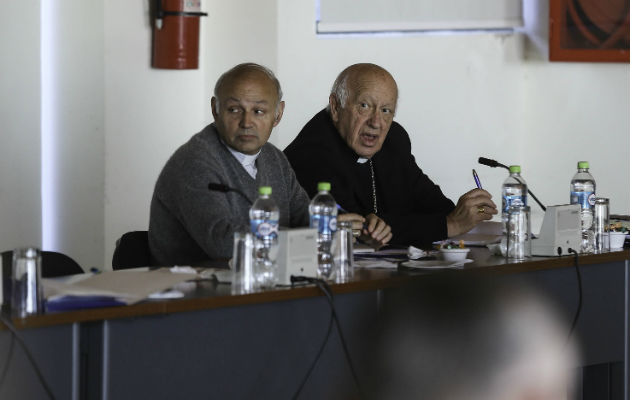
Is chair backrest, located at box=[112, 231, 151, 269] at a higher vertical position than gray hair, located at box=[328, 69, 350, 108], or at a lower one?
lower

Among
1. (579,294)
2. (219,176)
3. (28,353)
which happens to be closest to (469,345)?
(579,294)

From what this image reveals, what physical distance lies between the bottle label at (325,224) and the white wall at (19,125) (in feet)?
7.04

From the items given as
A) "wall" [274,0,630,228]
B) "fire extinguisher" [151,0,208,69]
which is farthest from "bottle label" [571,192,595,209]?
"fire extinguisher" [151,0,208,69]

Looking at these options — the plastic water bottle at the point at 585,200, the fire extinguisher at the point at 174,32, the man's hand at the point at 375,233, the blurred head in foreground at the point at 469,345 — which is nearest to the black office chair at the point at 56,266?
the blurred head in foreground at the point at 469,345

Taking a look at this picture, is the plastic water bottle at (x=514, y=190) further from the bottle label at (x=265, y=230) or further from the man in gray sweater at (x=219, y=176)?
the bottle label at (x=265, y=230)

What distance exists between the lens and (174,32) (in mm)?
4371

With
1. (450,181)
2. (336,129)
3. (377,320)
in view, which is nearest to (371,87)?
(336,129)

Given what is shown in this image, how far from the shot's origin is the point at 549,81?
4883 mm

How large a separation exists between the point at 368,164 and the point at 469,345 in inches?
50.8

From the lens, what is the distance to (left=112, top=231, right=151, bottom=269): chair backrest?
8.93ft

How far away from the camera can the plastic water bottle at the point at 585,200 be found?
2.90m

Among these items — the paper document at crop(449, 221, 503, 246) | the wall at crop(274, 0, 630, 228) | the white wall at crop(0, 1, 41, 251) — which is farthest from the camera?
the wall at crop(274, 0, 630, 228)

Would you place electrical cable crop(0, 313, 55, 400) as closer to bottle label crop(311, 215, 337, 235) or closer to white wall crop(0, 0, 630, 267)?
bottle label crop(311, 215, 337, 235)

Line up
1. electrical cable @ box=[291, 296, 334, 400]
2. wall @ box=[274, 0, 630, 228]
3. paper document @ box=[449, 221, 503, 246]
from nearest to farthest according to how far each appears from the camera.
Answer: electrical cable @ box=[291, 296, 334, 400], paper document @ box=[449, 221, 503, 246], wall @ box=[274, 0, 630, 228]
